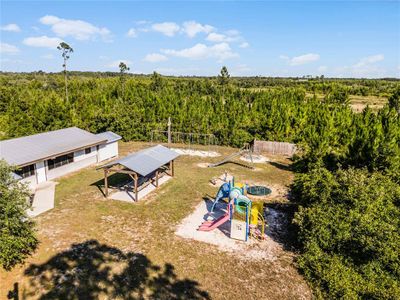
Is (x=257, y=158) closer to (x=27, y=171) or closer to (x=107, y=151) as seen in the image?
(x=107, y=151)

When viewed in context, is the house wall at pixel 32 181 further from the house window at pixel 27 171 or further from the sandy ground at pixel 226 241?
the sandy ground at pixel 226 241

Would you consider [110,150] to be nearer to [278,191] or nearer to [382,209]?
[278,191]

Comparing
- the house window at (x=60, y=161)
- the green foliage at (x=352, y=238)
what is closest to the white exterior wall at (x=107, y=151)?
the house window at (x=60, y=161)

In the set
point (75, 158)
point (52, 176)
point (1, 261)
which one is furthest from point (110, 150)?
point (1, 261)

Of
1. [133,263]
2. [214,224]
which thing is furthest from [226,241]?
[133,263]

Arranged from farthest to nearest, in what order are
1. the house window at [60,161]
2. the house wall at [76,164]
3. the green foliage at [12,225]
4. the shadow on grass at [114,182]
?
the house window at [60,161] < the shadow on grass at [114,182] < the house wall at [76,164] < the green foliage at [12,225]

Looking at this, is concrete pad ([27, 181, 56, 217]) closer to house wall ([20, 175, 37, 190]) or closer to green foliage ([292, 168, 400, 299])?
house wall ([20, 175, 37, 190])
